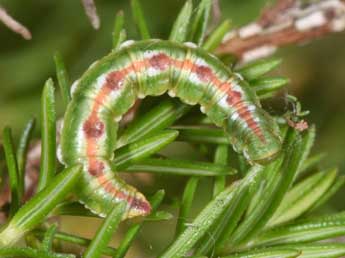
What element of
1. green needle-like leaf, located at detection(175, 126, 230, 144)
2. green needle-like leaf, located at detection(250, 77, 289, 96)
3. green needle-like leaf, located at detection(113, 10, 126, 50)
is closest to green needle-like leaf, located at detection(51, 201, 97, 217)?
green needle-like leaf, located at detection(175, 126, 230, 144)

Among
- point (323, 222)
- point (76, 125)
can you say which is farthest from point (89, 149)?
point (323, 222)

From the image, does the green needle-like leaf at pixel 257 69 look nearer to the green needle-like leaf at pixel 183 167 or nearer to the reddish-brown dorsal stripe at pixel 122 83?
the reddish-brown dorsal stripe at pixel 122 83

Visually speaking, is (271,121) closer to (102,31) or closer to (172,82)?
(172,82)

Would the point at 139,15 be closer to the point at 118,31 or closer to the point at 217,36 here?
the point at 118,31

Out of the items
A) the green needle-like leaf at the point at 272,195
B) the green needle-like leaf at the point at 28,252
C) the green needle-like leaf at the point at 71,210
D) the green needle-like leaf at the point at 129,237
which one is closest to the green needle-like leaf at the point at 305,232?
the green needle-like leaf at the point at 272,195

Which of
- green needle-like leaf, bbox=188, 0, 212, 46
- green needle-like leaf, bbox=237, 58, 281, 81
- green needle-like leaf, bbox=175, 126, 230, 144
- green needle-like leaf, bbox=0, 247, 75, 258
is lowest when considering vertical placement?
green needle-like leaf, bbox=0, 247, 75, 258

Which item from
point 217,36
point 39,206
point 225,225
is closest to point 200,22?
point 217,36

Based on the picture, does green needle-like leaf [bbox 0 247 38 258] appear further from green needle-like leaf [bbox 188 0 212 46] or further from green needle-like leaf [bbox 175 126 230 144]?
green needle-like leaf [bbox 188 0 212 46]
